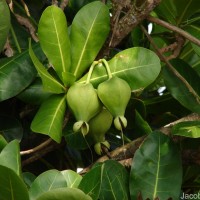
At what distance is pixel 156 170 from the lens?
3.18ft

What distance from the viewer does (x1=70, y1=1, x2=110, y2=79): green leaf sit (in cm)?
103

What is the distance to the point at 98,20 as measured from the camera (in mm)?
1029

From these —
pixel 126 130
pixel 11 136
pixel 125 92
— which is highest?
pixel 125 92

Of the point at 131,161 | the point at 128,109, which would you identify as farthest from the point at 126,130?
the point at 131,161

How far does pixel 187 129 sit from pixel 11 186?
1.14ft

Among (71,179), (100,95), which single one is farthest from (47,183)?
(100,95)

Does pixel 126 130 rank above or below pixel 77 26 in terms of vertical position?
below

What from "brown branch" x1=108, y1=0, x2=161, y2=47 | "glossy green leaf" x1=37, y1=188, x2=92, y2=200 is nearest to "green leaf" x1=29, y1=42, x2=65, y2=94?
"brown branch" x1=108, y1=0, x2=161, y2=47

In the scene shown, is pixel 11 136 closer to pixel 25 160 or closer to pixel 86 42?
pixel 25 160

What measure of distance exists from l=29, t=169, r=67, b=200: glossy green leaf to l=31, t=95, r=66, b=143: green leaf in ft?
0.32

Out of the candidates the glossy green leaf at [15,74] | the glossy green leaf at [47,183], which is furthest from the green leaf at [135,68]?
the glossy green leaf at [47,183]

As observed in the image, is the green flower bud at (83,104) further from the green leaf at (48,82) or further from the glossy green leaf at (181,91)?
the glossy green leaf at (181,91)

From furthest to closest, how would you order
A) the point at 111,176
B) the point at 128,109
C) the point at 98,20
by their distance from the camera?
the point at 128,109 → the point at 98,20 → the point at 111,176

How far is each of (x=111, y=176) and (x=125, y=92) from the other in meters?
0.15
